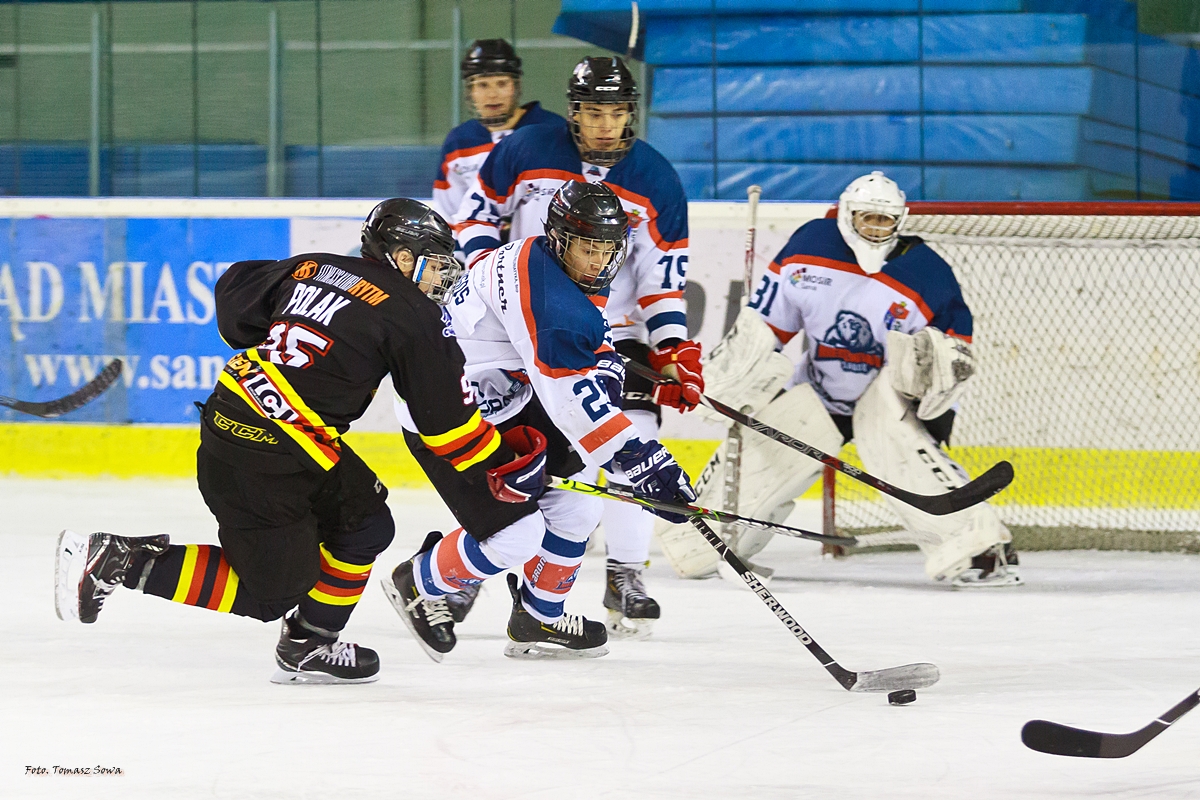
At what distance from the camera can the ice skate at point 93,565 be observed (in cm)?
221

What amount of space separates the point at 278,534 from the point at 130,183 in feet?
10.2

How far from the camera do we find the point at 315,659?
7.55 ft

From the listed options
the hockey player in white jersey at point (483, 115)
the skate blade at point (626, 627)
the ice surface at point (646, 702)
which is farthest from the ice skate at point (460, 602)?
the hockey player in white jersey at point (483, 115)

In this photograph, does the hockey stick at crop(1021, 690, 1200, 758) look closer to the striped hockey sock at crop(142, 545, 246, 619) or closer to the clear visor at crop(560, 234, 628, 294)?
the clear visor at crop(560, 234, 628, 294)

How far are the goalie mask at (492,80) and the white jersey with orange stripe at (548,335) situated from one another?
4.41 ft

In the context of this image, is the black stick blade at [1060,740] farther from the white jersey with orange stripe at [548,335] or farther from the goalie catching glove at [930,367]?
the goalie catching glove at [930,367]

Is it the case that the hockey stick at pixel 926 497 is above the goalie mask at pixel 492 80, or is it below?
below

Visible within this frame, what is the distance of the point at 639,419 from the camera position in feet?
9.71

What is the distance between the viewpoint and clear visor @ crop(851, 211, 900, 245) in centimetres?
341

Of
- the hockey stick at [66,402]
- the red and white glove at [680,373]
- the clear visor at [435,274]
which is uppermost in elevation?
the clear visor at [435,274]

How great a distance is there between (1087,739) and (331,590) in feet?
3.92

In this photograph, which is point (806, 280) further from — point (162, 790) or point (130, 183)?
point (130, 183)

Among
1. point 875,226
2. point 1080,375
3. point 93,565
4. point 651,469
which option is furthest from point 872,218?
point 93,565

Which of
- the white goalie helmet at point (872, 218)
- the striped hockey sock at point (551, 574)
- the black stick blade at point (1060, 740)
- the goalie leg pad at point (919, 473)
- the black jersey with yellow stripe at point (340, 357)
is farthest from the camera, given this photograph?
the white goalie helmet at point (872, 218)
